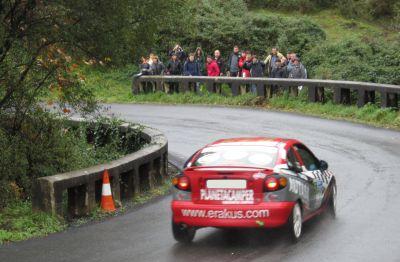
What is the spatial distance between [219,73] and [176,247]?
22.7 m

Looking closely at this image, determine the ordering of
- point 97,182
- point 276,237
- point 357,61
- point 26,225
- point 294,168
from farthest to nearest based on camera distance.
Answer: point 357,61 → point 97,182 → point 26,225 → point 294,168 → point 276,237

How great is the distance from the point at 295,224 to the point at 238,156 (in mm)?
1187

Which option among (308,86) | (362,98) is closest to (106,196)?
(362,98)

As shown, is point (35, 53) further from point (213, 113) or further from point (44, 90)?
point (213, 113)

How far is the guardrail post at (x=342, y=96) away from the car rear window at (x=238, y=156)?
16.9 meters

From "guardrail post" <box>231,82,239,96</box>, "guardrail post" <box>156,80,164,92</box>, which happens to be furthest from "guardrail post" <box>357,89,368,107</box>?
"guardrail post" <box>156,80,164,92</box>

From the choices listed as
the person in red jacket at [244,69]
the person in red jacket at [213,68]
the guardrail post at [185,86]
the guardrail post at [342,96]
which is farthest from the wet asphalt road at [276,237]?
the person in red jacket at [213,68]

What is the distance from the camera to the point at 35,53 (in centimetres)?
1451

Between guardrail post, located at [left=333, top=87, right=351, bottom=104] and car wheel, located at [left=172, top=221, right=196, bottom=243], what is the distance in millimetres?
17517

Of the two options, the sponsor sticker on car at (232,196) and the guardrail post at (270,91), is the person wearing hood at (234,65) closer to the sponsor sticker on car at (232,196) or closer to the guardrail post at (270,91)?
the guardrail post at (270,91)

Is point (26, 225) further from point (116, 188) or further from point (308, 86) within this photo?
point (308, 86)

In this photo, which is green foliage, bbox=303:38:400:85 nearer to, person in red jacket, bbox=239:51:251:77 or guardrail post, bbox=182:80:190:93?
person in red jacket, bbox=239:51:251:77

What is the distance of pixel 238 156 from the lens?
11.3m

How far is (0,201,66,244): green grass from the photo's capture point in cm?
1208
